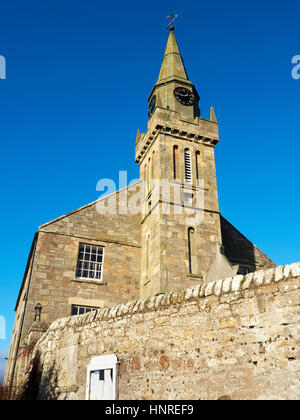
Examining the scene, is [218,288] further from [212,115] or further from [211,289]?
[212,115]

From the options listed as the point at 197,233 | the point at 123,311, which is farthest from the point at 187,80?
the point at 123,311

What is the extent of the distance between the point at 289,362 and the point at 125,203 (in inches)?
604

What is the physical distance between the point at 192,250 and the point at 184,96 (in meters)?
9.36

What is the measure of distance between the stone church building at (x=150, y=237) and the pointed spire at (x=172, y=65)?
648 millimetres

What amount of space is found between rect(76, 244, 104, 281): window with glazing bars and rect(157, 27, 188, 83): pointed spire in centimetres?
1099

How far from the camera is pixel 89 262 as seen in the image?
1819 centimetres

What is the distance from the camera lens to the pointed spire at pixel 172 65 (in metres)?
22.6

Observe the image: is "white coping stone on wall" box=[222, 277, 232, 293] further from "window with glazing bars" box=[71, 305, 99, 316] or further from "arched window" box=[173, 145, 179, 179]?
"arched window" box=[173, 145, 179, 179]

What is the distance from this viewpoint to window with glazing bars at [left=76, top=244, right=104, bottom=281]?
58.7 ft

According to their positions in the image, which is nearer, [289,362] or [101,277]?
[289,362]

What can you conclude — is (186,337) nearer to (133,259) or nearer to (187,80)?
(133,259)

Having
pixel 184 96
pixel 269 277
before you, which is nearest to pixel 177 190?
pixel 184 96

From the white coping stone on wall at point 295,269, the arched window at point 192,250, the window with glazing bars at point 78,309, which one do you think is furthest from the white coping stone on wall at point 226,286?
the window with glazing bars at point 78,309

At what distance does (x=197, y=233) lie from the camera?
712 inches
